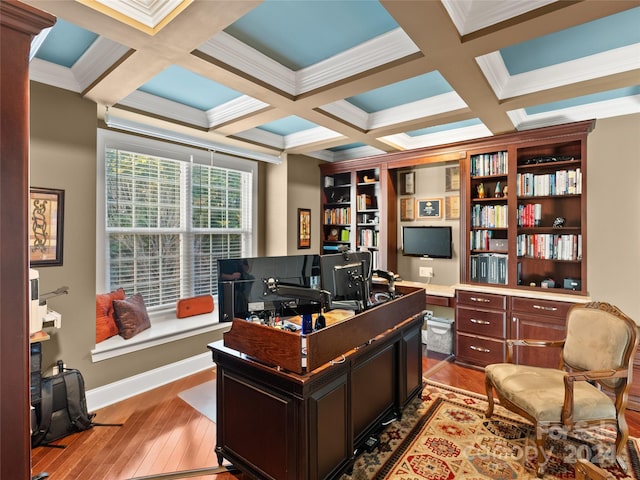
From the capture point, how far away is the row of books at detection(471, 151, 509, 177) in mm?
3660

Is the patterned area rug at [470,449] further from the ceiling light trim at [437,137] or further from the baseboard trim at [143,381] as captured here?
the ceiling light trim at [437,137]

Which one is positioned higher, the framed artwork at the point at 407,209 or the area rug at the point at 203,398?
the framed artwork at the point at 407,209

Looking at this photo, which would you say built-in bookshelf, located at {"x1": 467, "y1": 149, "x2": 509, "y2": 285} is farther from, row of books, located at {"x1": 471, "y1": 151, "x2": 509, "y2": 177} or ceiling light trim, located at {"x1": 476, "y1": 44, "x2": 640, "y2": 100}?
ceiling light trim, located at {"x1": 476, "y1": 44, "x2": 640, "y2": 100}

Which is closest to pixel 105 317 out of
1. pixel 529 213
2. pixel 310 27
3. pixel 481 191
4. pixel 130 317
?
pixel 130 317

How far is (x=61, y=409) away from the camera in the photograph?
2408mm

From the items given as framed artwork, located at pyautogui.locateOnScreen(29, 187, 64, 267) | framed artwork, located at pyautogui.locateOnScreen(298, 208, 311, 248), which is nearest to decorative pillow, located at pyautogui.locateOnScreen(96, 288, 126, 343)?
framed artwork, located at pyautogui.locateOnScreen(29, 187, 64, 267)

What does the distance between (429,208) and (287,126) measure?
215cm

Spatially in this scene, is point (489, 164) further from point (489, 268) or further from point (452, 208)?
point (489, 268)

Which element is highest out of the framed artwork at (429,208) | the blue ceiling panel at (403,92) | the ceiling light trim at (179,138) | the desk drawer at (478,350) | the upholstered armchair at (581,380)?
the blue ceiling panel at (403,92)

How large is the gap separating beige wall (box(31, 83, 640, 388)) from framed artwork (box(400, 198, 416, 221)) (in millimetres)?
1924

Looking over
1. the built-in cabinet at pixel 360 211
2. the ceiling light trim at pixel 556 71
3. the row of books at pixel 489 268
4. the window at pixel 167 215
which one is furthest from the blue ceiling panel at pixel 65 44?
the row of books at pixel 489 268

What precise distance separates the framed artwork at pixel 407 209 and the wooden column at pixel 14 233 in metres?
4.26

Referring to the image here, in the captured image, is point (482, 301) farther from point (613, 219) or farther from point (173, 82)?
point (173, 82)

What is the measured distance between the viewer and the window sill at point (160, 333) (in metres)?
2.92
